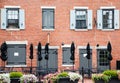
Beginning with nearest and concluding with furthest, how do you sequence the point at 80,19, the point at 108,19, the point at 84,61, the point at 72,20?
the point at 84,61 → the point at 72,20 → the point at 80,19 → the point at 108,19

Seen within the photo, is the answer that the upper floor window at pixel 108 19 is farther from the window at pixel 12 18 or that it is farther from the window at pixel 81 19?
the window at pixel 12 18

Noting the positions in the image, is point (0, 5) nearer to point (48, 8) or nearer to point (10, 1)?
point (10, 1)

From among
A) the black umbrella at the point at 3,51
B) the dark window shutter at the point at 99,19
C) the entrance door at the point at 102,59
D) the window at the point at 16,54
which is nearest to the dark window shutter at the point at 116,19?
the dark window shutter at the point at 99,19

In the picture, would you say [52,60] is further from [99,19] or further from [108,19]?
[108,19]

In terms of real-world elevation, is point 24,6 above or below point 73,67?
above

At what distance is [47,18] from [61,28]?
1322mm

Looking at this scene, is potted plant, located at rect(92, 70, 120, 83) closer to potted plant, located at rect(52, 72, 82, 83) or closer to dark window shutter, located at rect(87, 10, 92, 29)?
potted plant, located at rect(52, 72, 82, 83)

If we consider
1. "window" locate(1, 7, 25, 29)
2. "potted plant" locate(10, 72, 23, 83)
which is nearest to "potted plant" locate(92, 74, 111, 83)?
"potted plant" locate(10, 72, 23, 83)

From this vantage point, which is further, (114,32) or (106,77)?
(114,32)

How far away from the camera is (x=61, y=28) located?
41781mm

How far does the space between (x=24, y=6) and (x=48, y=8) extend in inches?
72.6

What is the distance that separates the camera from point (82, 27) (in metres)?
42.0

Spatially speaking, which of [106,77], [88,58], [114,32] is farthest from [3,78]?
[114,32]

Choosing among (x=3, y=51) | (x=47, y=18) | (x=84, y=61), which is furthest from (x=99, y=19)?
(x=3, y=51)
